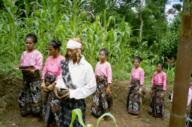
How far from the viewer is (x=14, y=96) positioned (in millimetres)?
6312

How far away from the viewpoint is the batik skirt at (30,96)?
5.74m

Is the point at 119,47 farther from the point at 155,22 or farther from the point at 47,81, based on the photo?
the point at 155,22

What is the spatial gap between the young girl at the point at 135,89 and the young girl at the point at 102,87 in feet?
1.64

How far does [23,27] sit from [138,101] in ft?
9.10

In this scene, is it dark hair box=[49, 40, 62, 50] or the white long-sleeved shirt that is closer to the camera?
the white long-sleeved shirt

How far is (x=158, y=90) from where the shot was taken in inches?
277

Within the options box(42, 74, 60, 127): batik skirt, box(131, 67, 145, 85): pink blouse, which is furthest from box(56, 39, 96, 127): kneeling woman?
→ box(131, 67, 145, 85): pink blouse

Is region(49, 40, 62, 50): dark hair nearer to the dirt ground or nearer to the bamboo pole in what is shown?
the dirt ground

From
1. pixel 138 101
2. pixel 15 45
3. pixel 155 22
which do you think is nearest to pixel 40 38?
pixel 15 45

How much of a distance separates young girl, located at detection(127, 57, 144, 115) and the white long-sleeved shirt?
2.65 metres

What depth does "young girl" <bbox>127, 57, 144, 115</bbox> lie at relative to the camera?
6746 millimetres

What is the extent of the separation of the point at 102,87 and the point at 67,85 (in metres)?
2.15

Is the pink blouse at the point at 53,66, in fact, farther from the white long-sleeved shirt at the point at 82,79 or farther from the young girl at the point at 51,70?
the white long-sleeved shirt at the point at 82,79

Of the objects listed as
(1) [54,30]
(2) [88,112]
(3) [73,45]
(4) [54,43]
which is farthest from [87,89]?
(1) [54,30]
